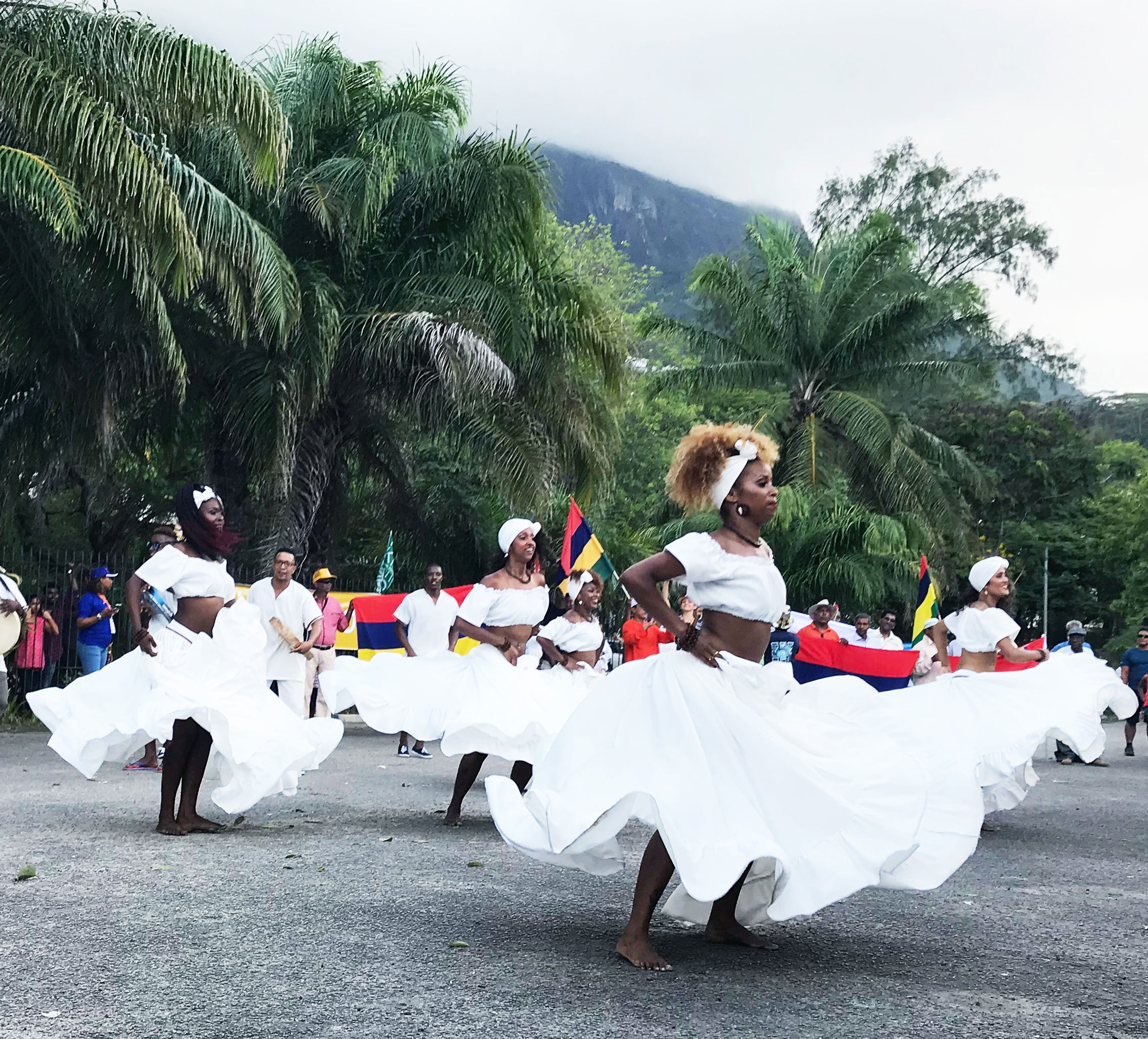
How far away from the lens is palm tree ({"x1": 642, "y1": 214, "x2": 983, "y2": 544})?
2992 centimetres

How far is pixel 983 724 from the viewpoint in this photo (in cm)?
898

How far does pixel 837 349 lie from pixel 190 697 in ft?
78.9

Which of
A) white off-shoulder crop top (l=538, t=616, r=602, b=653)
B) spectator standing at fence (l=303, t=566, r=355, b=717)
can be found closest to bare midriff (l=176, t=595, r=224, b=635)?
white off-shoulder crop top (l=538, t=616, r=602, b=653)

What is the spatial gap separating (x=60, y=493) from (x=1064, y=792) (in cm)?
2314

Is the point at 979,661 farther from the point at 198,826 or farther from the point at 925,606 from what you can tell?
the point at 925,606

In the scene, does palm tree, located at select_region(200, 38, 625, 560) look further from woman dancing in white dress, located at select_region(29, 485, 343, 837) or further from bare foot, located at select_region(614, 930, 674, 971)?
bare foot, located at select_region(614, 930, 674, 971)

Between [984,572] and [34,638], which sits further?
[34,638]

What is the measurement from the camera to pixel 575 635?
11.5 meters

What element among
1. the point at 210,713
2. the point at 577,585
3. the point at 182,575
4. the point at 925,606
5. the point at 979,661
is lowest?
the point at 210,713

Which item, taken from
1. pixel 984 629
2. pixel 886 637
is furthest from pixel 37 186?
pixel 886 637

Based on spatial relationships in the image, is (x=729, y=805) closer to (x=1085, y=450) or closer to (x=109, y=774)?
(x=109, y=774)

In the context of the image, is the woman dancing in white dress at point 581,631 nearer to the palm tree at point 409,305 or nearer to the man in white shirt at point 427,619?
the man in white shirt at point 427,619

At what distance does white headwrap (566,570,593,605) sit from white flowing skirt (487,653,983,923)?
20.6ft

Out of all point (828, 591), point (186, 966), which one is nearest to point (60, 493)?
point (828, 591)
